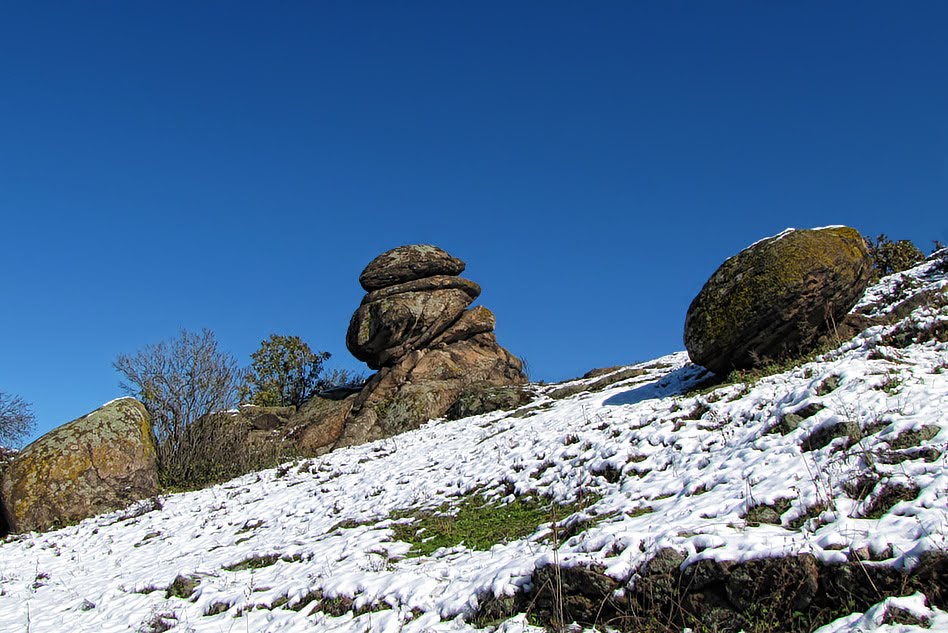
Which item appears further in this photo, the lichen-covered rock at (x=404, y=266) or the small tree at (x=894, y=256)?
the lichen-covered rock at (x=404, y=266)

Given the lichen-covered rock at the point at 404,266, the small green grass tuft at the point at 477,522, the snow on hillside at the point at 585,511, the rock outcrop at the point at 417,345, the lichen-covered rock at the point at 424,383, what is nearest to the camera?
the snow on hillside at the point at 585,511

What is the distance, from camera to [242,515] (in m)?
15.8

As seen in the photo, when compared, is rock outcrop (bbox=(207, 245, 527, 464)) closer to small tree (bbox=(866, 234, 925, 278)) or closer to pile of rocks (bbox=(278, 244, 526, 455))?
pile of rocks (bbox=(278, 244, 526, 455))

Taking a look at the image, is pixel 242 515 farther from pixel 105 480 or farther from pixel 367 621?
pixel 367 621

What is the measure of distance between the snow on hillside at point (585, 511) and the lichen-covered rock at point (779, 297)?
1.07m

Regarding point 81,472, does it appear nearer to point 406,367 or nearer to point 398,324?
point 406,367

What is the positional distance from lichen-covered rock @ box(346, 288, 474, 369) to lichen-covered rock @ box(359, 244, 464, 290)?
4.02 feet

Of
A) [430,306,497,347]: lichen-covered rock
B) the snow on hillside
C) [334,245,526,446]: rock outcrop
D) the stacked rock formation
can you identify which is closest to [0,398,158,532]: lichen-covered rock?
the snow on hillside

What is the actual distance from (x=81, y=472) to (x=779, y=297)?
22.0 m

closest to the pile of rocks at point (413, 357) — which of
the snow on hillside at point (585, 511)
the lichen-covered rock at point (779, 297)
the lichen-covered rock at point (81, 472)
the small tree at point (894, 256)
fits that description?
the lichen-covered rock at point (81, 472)

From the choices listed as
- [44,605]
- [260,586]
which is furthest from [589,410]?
[44,605]

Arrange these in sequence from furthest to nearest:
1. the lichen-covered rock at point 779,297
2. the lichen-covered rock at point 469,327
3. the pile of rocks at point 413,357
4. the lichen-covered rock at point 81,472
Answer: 1. the lichen-covered rock at point 469,327
2. the pile of rocks at point 413,357
3. the lichen-covered rock at point 81,472
4. the lichen-covered rock at point 779,297

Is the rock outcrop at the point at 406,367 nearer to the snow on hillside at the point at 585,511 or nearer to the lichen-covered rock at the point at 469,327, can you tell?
the lichen-covered rock at the point at 469,327

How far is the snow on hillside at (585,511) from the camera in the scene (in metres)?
6.19
